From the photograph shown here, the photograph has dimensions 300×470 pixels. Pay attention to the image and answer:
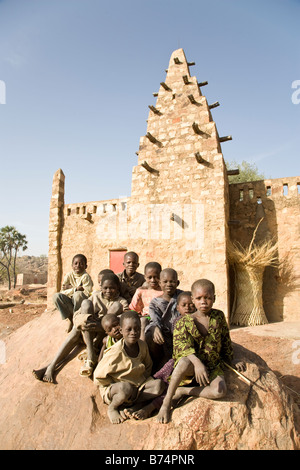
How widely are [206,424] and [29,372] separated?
216cm

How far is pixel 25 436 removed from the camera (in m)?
2.91

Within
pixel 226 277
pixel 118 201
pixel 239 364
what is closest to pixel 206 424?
pixel 239 364

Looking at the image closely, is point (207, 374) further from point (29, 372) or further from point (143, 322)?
point (29, 372)

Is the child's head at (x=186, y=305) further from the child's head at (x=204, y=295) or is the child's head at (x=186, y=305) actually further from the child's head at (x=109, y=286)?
the child's head at (x=109, y=286)

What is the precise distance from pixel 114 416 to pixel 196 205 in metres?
5.97

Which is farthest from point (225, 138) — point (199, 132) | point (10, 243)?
point (10, 243)

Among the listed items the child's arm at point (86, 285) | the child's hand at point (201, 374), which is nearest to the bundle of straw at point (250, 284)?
the child's arm at point (86, 285)

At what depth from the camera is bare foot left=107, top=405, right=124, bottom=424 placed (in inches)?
109

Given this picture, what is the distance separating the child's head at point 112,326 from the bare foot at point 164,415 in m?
0.81

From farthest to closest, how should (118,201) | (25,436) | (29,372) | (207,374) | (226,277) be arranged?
(118,201) < (226,277) < (29,372) < (25,436) < (207,374)

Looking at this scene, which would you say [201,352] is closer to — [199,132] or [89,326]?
[89,326]

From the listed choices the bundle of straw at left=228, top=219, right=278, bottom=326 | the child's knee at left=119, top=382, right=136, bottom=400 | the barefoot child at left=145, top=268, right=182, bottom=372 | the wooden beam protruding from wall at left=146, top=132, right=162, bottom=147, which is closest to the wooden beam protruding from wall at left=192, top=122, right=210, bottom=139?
the wooden beam protruding from wall at left=146, top=132, right=162, bottom=147

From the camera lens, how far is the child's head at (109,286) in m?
3.78

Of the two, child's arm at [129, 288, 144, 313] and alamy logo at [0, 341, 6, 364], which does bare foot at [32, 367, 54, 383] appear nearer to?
alamy logo at [0, 341, 6, 364]
